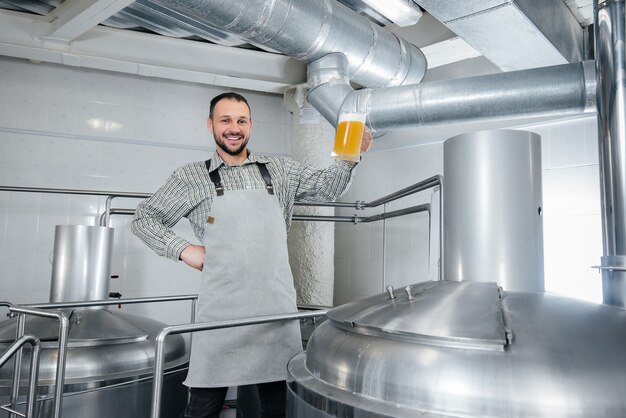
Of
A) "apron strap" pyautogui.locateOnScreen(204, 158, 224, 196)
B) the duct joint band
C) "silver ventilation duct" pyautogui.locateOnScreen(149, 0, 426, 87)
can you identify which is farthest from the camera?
the duct joint band

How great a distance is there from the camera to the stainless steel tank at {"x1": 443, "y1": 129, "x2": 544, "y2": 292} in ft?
4.67

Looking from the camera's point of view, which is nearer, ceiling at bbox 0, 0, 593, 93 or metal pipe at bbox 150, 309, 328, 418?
metal pipe at bbox 150, 309, 328, 418

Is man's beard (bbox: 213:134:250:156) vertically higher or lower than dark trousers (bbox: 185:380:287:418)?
higher

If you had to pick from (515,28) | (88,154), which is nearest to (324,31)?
(515,28)

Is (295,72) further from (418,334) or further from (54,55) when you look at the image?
(418,334)

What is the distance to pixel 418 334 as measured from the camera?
1132 millimetres

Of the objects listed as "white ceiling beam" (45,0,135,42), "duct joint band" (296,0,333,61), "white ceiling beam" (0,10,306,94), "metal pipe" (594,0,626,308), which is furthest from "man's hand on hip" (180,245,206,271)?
"white ceiling beam" (0,10,306,94)

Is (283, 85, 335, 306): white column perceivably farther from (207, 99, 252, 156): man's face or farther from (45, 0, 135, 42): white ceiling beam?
(207, 99, 252, 156): man's face

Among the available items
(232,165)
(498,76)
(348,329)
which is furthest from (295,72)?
(348,329)

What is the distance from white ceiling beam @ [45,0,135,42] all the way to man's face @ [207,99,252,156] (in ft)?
4.25

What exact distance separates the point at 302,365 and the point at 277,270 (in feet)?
1.10

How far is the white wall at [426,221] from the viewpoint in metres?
2.92

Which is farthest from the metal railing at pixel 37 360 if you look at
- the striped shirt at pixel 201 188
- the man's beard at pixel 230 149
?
the man's beard at pixel 230 149

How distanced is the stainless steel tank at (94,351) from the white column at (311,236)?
105cm
